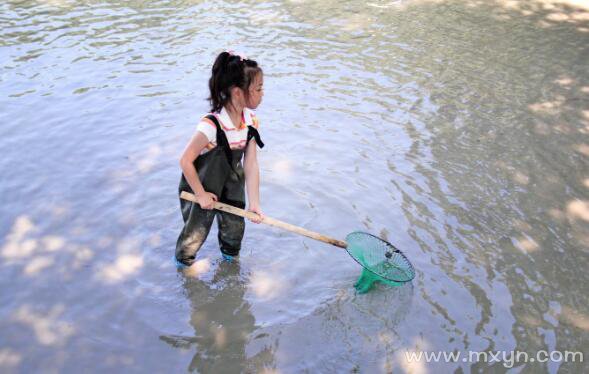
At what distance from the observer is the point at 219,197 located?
3625 millimetres

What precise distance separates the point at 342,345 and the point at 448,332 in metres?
0.71

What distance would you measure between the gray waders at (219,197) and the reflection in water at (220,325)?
20cm

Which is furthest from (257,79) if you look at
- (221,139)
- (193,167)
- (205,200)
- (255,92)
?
(205,200)

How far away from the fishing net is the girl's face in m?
1.13

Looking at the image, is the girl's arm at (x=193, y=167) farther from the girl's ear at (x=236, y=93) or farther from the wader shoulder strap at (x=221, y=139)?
the girl's ear at (x=236, y=93)

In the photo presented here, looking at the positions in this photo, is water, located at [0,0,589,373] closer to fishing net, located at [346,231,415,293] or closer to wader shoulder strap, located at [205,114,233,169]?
fishing net, located at [346,231,415,293]

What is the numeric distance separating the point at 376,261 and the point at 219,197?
1162mm

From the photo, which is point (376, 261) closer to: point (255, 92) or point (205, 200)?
point (205, 200)

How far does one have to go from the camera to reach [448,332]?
3.54 metres

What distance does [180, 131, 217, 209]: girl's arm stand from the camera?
326 cm

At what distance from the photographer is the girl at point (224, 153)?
3195 mm

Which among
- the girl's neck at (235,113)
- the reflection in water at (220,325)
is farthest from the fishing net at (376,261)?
the girl's neck at (235,113)

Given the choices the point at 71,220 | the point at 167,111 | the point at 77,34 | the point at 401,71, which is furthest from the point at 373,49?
the point at 71,220

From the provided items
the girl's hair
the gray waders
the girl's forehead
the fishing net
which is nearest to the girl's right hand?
the gray waders
